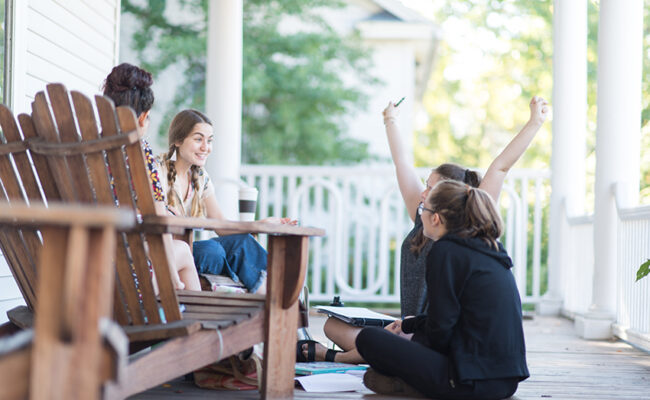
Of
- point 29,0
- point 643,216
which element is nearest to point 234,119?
point 29,0

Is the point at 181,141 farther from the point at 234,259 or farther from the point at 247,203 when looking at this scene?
the point at 234,259

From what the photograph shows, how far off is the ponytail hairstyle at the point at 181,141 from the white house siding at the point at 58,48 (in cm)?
77

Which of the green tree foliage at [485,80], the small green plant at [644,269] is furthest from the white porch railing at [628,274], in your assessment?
the green tree foliage at [485,80]

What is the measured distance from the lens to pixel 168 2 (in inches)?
486

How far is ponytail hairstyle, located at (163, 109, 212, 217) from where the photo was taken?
12.1 ft

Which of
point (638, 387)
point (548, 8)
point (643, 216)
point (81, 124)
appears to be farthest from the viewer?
point (548, 8)

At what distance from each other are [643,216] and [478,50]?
14.7m

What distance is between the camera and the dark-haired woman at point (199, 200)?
11.9ft

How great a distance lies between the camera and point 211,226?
7.73 ft

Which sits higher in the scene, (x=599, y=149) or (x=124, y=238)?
(x=599, y=149)

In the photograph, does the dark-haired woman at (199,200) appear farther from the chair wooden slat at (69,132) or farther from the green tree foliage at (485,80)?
the green tree foliage at (485,80)

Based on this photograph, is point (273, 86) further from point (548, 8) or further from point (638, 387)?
point (638, 387)

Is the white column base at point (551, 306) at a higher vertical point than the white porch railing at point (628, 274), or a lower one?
lower

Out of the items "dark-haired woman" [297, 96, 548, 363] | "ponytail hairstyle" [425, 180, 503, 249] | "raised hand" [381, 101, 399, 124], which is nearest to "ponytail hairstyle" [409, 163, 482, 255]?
"dark-haired woman" [297, 96, 548, 363]
